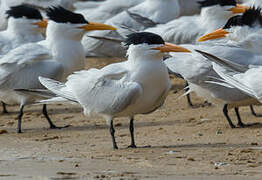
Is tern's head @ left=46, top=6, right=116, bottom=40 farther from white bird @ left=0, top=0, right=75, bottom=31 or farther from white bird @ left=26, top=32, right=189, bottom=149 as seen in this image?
white bird @ left=0, top=0, right=75, bottom=31

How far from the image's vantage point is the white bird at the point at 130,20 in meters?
10.7

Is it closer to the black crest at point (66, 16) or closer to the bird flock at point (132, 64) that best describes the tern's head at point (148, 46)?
the bird flock at point (132, 64)

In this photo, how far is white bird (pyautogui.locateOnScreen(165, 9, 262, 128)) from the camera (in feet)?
23.5

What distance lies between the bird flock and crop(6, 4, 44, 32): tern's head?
1 cm

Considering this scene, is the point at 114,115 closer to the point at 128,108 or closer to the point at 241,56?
the point at 128,108

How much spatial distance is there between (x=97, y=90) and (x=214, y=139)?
1.19 meters

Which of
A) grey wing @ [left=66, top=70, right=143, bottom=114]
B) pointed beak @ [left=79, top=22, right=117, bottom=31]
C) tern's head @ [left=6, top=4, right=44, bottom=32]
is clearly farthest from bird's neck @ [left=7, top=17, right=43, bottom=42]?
grey wing @ [left=66, top=70, right=143, bottom=114]

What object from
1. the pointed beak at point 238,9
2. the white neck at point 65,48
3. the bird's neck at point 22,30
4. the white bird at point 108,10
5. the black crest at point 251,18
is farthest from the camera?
the white bird at point 108,10

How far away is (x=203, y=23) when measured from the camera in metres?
9.83

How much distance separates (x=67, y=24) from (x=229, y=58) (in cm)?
184

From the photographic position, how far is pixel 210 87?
7.38 m

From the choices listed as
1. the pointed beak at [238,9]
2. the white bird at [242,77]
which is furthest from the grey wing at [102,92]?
the pointed beak at [238,9]

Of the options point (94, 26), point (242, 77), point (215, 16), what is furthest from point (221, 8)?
point (242, 77)

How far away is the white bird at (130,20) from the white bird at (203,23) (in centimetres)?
84
